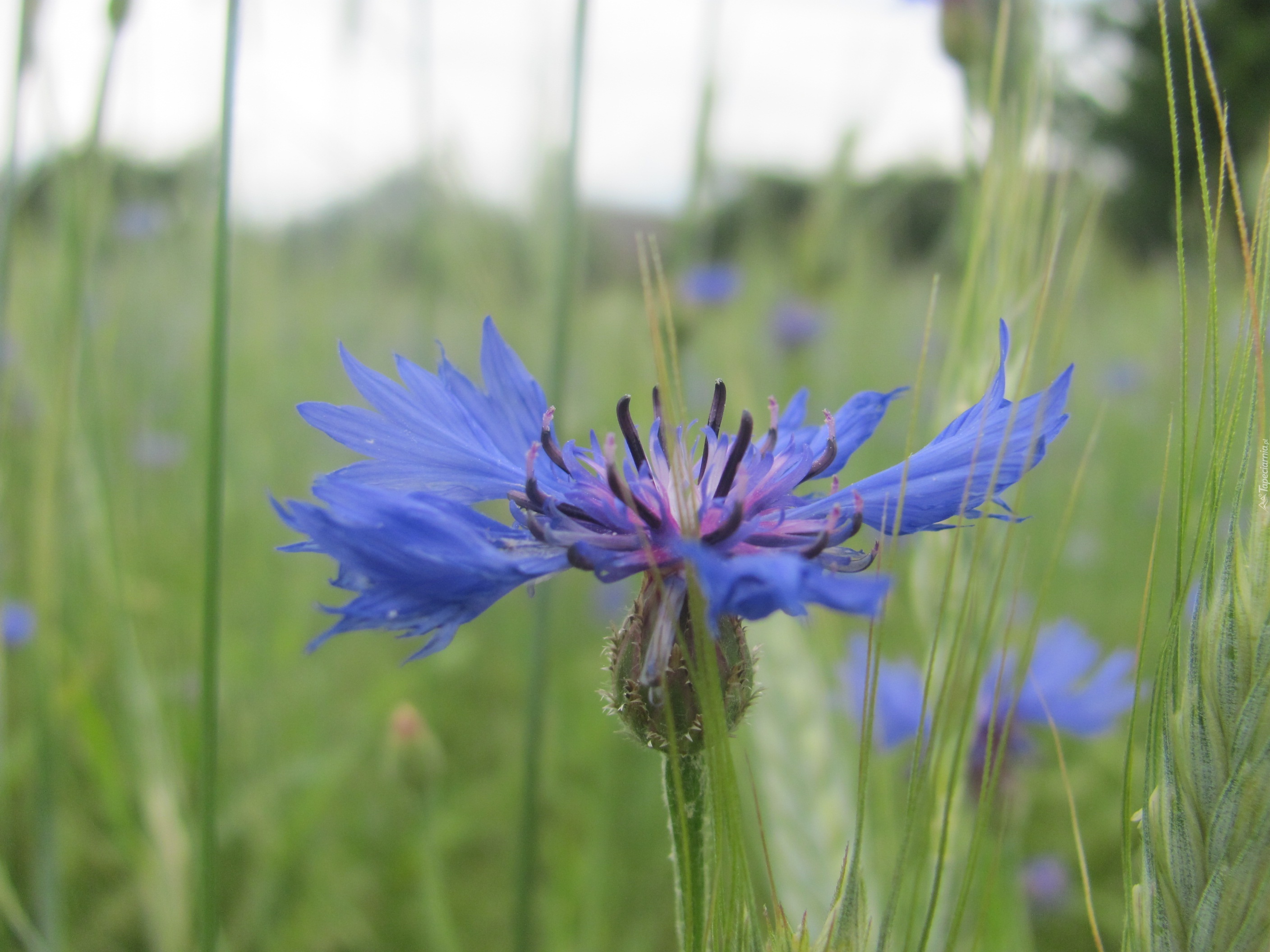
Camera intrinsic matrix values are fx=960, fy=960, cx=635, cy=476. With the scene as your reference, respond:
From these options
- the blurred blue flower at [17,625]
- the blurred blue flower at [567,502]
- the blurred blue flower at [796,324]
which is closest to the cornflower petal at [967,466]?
the blurred blue flower at [567,502]

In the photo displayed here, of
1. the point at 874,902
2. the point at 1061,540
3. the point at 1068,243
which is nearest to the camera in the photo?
the point at 1061,540

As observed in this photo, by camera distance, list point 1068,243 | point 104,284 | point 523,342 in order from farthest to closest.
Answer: point 1068,243, point 104,284, point 523,342

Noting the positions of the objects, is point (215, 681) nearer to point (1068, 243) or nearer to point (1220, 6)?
point (1068, 243)

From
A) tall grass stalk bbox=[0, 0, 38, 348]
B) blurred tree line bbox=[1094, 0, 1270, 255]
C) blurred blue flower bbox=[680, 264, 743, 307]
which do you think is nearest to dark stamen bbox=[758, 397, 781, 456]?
tall grass stalk bbox=[0, 0, 38, 348]

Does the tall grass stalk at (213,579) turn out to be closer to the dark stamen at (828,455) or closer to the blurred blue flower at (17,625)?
the dark stamen at (828,455)

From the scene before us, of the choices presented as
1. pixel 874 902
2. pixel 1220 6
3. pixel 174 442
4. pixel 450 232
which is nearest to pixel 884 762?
pixel 874 902

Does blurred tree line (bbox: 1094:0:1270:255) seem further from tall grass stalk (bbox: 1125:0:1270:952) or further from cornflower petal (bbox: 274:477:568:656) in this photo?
cornflower petal (bbox: 274:477:568:656)
